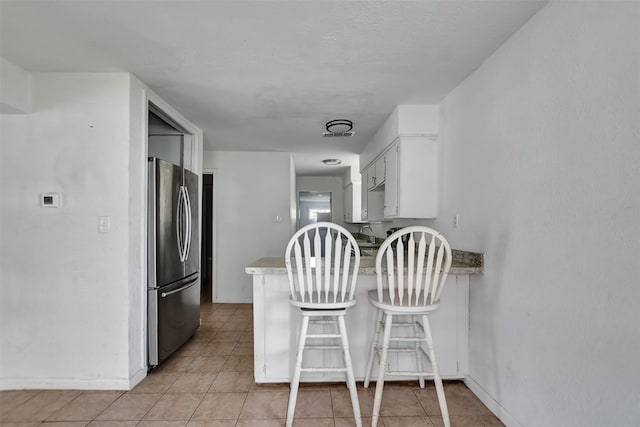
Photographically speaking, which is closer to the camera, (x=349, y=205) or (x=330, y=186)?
(x=349, y=205)

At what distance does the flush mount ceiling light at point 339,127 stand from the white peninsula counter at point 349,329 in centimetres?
164

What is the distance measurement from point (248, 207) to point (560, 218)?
399 cm

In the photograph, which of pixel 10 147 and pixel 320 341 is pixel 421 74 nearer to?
pixel 320 341

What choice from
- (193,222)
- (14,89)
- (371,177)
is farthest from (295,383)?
(371,177)

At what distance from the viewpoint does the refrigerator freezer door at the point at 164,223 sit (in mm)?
2578

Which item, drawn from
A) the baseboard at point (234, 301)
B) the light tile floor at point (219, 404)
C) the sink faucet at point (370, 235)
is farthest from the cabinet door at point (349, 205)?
the light tile floor at point (219, 404)

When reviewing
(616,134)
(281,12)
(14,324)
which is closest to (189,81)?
(281,12)

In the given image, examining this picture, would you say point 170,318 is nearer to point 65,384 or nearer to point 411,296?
point 65,384

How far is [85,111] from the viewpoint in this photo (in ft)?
7.65

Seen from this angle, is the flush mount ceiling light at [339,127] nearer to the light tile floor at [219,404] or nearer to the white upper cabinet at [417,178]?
the white upper cabinet at [417,178]

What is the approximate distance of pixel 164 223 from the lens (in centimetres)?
267

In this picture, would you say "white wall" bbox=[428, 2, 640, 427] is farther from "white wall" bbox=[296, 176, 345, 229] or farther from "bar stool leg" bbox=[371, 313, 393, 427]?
"white wall" bbox=[296, 176, 345, 229]

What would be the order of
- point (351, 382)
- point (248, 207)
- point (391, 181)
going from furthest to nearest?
point (248, 207), point (391, 181), point (351, 382)

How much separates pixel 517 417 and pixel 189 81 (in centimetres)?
299
